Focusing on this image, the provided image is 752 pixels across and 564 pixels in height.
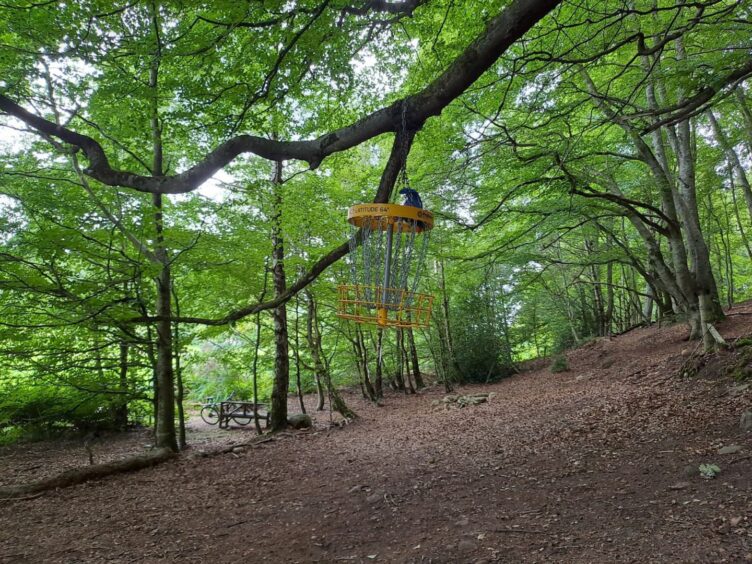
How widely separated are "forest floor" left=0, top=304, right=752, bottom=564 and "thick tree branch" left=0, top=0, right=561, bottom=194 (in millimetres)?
3394

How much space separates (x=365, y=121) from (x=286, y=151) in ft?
2.05

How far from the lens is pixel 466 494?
482 centimetres

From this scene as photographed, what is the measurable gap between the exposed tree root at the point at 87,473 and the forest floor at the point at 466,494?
0.78ft

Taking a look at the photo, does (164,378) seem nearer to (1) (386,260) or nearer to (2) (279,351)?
(2) (279,351)

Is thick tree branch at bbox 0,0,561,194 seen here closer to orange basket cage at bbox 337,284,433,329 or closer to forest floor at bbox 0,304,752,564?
orange basket cage at bbox 337,284,433,329

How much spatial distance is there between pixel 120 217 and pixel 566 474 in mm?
7674

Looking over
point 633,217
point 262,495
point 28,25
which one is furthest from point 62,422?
point 633,217

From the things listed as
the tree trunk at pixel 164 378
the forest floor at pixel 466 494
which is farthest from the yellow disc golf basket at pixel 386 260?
the tree trunk at pixel 164 378

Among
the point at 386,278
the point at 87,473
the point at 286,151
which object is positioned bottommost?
the point at 87,473

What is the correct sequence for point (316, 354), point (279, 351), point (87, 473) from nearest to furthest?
point (87, 473)
point (279, 351)
point (316, 354)

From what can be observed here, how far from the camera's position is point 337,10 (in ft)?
12.9

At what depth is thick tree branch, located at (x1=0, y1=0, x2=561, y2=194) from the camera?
8.11ft

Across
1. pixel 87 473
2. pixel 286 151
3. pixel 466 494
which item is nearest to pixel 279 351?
pixel 87 473

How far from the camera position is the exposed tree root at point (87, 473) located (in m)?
6.25
